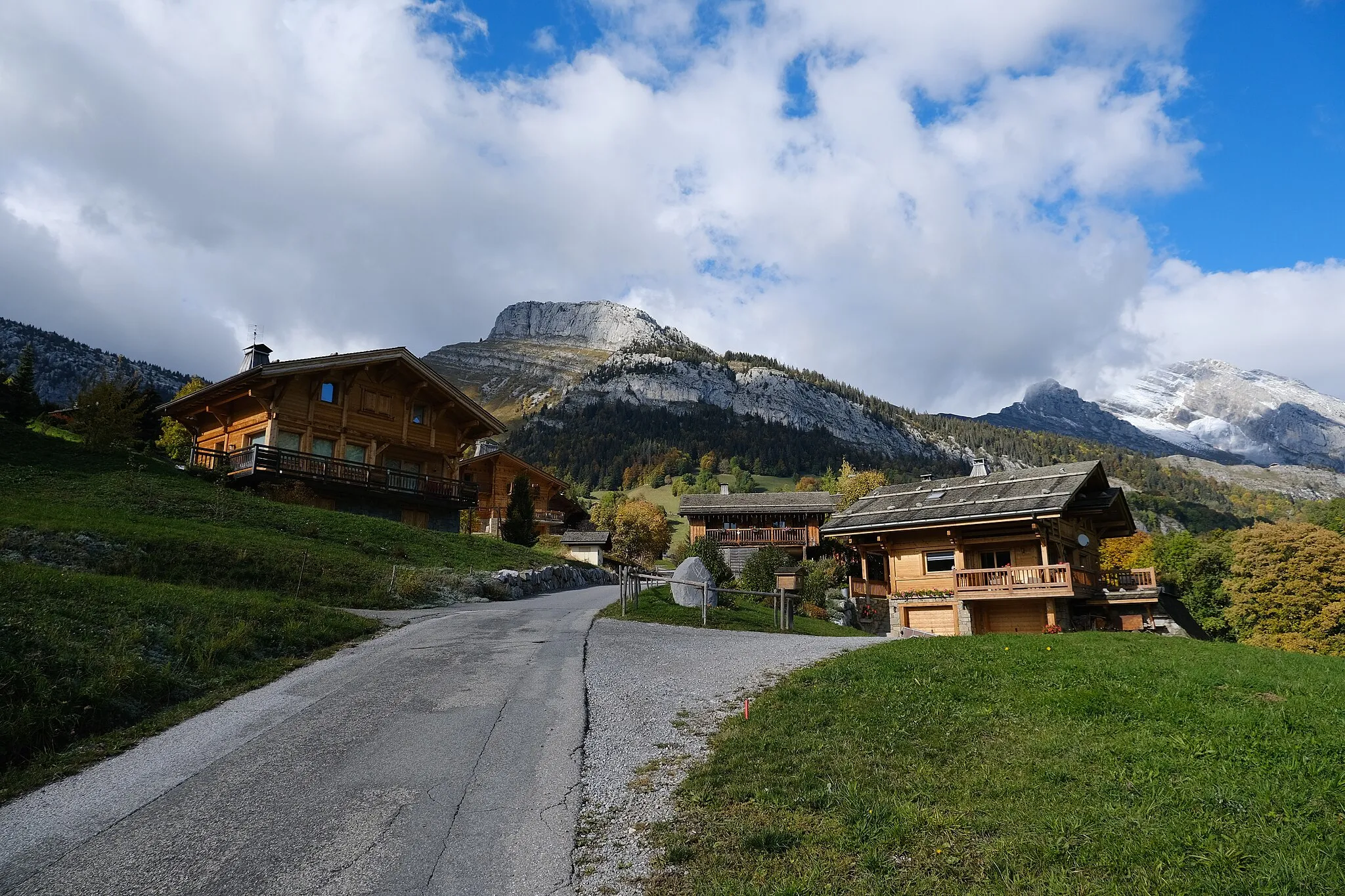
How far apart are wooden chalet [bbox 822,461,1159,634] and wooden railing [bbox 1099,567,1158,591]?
6cm

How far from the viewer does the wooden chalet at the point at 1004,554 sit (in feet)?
97.9

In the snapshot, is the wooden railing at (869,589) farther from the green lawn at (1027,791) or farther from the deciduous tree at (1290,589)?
the green lawn at (1027,791)

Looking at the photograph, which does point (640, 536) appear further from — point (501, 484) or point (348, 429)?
point (348, 429)

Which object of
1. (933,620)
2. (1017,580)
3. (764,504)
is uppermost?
(764,504)

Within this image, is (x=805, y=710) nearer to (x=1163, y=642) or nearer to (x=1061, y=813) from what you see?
(x=1061, y=813)

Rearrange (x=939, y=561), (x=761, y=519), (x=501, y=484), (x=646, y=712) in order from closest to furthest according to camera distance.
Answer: (x=646, y=712) < (x=939, y=561) < (x=501, y=484) < (x=761, y=519)

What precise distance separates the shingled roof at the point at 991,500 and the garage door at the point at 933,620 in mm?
3721

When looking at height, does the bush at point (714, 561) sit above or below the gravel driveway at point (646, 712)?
above

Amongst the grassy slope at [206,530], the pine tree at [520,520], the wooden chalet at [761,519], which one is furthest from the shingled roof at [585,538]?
the grassy slope at [206,530]

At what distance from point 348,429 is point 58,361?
401ft

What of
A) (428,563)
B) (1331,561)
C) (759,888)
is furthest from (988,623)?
(759,888)

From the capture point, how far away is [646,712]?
1066cm

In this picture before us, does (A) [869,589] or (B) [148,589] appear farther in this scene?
(A) [869,589]

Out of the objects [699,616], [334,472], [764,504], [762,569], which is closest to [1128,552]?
[764,504]
